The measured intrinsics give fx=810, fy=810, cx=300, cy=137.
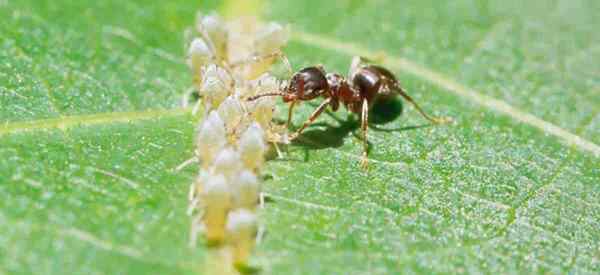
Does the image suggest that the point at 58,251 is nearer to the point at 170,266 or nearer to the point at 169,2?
the point at 170,266

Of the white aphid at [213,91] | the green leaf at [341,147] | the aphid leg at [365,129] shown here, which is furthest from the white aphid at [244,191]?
the white aphid at [213,91]

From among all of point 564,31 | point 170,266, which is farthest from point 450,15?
point 170,266

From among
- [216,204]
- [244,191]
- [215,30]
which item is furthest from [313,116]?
[216,204]

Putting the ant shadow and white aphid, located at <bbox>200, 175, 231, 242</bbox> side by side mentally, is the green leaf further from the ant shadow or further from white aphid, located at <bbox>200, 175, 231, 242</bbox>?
white aphid, located at <bbox>200, 175, 231, 242</bbox>

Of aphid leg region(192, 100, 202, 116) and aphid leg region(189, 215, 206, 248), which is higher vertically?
aphid leg region(192, 100, 202, 116)

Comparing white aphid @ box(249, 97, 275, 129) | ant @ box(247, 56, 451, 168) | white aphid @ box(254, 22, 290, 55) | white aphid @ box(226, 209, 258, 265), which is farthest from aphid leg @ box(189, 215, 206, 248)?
white aphid @ box(254, 22, 290, 55)

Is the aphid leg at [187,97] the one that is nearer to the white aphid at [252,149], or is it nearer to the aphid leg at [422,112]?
the white aphid at [252,149]
